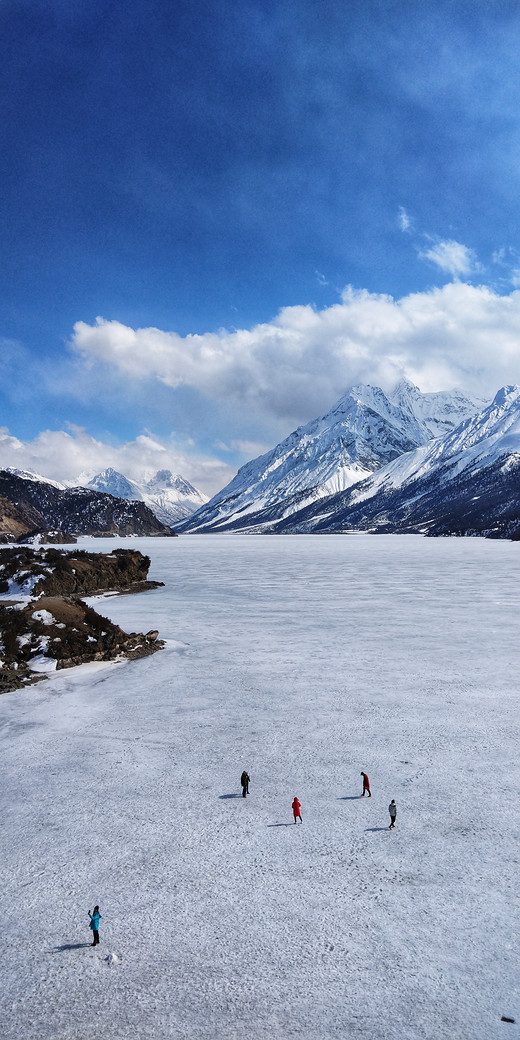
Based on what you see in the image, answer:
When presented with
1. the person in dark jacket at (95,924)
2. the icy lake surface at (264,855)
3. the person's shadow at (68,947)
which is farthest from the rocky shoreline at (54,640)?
the person in dark jacket at (95,924)

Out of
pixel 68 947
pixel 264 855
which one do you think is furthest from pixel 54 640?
pixel 68 947

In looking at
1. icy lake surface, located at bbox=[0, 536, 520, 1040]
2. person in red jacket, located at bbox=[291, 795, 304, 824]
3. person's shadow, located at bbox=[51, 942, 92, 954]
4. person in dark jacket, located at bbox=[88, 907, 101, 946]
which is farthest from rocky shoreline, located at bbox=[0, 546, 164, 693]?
person in dark jacket, located at bbox=[88, 907, 101, 946]

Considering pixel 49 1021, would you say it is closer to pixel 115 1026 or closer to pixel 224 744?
pixel 115 1026

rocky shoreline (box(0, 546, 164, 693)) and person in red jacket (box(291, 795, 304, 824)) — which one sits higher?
rocky shoreline (box(0, 546, 164, 693))

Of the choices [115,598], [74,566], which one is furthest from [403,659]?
[74,566]

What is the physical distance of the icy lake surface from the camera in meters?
9.80

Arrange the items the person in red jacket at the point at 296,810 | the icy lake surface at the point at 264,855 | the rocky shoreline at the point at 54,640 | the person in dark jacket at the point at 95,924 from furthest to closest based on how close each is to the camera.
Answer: the rocky shoreline at the point at 54,640 → the person in red jacket at the point at 296,810 → the person in dark jacket at the point at 95,924 → the icy lake surface at the point at 264,855

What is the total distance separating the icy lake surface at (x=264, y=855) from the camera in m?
9.80

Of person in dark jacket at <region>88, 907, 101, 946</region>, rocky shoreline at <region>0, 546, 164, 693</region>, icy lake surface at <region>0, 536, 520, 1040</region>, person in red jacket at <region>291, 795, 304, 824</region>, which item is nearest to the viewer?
icy lake surface at <region>0, 536, 520, 1040</region>

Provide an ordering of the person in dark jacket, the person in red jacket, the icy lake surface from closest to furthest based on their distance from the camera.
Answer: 1. the icy lake surface
2. the person in dark jacket
3. the person in red jacket

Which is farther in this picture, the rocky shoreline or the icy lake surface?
the rocky shoreline

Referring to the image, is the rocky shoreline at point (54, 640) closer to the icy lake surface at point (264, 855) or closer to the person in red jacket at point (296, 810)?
the icy lake surface at point (264, 855)

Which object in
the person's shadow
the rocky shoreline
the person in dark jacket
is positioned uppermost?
the rocky shoreline

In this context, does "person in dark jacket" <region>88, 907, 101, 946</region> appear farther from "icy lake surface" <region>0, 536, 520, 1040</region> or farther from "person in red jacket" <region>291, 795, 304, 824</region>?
"person in red jacket" <region>291, 795, 304, 824</region>
